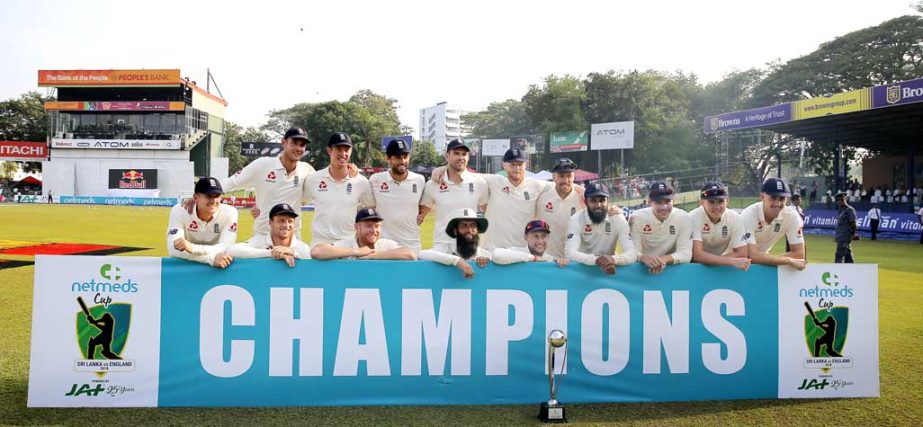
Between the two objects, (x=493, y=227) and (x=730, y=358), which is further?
(x=493, y=227)

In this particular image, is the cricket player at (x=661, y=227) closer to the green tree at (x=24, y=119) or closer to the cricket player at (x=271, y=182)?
the cricket player at (x=271, y=182)

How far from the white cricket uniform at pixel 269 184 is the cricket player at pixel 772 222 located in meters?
4.58

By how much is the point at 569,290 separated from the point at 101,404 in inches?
148

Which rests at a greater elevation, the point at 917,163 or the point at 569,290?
the point at 917,163

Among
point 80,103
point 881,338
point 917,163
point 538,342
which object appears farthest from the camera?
point 80,103

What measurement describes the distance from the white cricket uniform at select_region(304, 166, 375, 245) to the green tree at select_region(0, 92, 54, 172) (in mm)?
80215

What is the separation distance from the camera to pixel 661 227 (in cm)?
585

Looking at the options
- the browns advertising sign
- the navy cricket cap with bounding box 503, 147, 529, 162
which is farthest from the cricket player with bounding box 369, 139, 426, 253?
the browns advertising sign

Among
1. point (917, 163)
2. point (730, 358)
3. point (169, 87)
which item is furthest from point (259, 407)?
point (169, 87)

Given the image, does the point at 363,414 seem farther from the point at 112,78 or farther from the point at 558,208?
the point at 112,78

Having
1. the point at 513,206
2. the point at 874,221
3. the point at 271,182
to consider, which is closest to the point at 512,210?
the point at 513,206

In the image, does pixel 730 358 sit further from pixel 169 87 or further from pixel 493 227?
pixel 169 87

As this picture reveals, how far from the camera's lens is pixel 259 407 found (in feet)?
16.1

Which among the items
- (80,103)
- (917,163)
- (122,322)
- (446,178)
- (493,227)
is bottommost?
(122,322)
